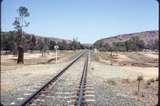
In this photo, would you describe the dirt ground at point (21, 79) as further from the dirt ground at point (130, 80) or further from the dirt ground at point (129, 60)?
the dirt ground at point (129, 60)

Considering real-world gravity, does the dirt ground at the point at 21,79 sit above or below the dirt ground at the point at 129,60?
above

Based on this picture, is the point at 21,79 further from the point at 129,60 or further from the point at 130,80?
the point at 129,60

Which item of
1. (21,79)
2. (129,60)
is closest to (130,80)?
(21,79)

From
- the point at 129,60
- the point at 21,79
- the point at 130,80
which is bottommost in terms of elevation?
the point at 129,60

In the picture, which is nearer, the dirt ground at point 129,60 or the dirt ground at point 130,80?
the dirt ground at point 130,80

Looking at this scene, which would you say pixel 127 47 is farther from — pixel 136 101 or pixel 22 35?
pixel 136 101

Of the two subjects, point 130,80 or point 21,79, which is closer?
point 21,79

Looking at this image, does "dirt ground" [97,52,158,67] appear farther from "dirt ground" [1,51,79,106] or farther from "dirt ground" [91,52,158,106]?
"dirt ground" [1,51,79,106]

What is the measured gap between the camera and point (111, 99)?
13016 millimetres

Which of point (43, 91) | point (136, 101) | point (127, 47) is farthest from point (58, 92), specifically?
point (127, 47)

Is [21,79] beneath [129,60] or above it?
above

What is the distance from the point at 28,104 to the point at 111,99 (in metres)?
3.47

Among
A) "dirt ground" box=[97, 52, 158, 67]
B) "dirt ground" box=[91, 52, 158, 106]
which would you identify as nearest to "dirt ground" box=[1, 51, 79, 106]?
"dirt ground" box=[91, 52, 158, 106]

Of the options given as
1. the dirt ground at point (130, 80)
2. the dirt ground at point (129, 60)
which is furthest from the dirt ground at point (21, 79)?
the dirt ground at point (129, 60)
